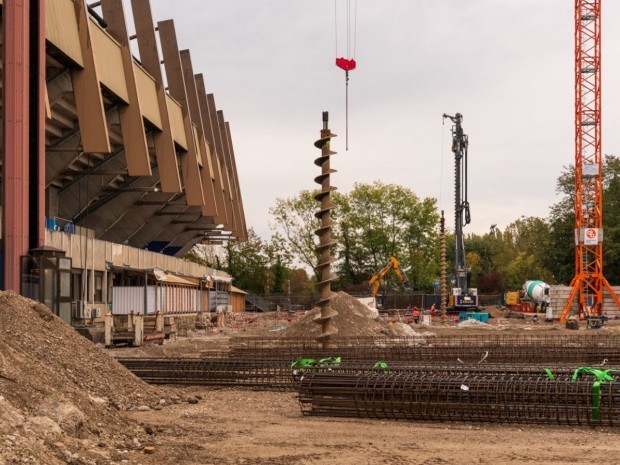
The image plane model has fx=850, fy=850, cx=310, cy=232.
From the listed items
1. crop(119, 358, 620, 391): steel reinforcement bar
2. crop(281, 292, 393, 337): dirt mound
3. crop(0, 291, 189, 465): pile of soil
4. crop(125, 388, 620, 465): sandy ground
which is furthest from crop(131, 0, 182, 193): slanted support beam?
crop(125, 388, 620, 465): sandy ground

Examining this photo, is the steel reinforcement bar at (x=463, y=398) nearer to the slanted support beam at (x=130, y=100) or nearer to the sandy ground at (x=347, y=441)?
the sandy ground at (x=347, y=441)

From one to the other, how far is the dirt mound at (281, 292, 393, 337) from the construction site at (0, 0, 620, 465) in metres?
0.13

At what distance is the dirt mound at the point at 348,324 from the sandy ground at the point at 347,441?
82.8 ft

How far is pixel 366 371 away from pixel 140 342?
15.6 metres

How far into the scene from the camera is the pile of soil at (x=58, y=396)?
28.5 ft

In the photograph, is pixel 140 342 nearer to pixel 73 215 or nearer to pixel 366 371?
pixel 366 371

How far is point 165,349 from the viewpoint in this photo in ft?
98.2

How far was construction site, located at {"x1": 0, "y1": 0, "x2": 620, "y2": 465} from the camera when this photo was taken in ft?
34.5

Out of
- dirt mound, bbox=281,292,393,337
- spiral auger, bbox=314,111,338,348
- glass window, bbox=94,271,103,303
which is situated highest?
spiral auger, bbox=314,111,338,348

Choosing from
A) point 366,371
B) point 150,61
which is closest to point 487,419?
point 366,371

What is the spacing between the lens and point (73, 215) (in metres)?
46.7

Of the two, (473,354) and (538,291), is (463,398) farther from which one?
(538,291)

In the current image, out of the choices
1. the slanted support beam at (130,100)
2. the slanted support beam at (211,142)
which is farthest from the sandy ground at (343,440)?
the slanted support beam at (211,142)

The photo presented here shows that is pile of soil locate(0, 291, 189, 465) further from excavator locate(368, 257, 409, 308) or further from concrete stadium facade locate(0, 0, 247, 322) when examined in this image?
excavator locate(368, 257, 409, 308)
